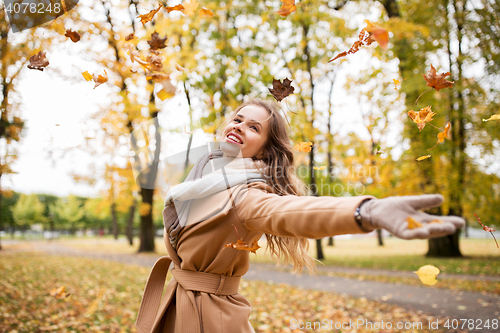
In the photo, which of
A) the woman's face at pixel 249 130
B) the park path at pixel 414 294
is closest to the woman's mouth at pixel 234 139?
the woman's face at pixel 249 130

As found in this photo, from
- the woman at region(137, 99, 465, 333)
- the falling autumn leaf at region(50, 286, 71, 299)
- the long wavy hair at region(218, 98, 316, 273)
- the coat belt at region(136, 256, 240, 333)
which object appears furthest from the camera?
the falling autumn leaf at region(50, 286, 71, 299)

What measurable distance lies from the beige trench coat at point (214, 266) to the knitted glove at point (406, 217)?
1.07 ft

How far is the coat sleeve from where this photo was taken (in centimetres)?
97

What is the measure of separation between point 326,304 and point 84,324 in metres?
4.35

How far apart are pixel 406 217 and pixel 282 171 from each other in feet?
2.98

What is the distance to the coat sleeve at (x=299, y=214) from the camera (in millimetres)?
972

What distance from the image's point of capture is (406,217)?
847mm

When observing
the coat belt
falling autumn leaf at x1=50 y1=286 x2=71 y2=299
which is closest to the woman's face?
the coat belt

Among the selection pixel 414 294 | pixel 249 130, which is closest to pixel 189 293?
pixel 249 130

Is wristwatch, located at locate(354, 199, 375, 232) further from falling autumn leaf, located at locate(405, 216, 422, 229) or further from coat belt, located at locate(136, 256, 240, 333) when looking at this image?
coat belt, located at locate(136, 256, 240, 333)

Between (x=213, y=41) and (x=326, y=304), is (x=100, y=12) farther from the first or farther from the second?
(x=326, y=304)

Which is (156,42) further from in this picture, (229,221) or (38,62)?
(229,221)

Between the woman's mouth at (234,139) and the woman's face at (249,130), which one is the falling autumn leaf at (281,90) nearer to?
the woman's face at (249,130)

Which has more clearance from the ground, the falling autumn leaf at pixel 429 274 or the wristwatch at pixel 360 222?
the wristwatch at pixel 360 222
